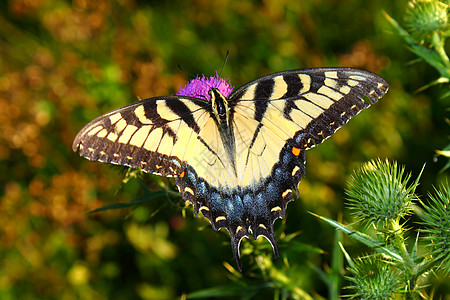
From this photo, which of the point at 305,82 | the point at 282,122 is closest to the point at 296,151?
the point at 282,122

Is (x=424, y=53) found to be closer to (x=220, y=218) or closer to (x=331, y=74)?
(x=331, y=74)

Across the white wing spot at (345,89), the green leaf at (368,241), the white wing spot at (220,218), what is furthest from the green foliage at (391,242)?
the white wing spot at (220,218)

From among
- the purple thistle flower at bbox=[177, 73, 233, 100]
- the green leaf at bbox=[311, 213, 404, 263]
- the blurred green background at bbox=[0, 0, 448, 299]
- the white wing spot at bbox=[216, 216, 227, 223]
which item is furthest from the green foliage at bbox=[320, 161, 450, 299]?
the blurred green background at bbox=[0, 0, 448, 299]

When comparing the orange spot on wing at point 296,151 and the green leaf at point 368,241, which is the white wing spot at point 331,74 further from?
the green leaf at point 368,241

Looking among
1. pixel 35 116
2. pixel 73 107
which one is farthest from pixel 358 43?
pixel 35 116

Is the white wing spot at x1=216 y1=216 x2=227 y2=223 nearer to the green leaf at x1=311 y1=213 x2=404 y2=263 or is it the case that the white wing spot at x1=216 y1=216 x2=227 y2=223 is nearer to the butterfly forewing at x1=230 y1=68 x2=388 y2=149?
the butterfly forewing at x1=230 y1=68 x2=388 y2=149

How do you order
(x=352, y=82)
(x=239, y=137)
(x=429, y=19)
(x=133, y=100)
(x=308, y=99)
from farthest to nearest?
(x=133, y=100), (x=429, y=19), (x=239, y=137), (x=308, y=99), (x=352, y=82)
